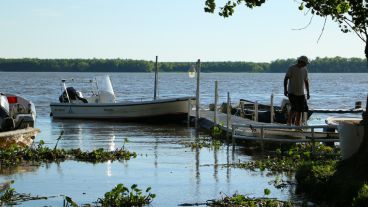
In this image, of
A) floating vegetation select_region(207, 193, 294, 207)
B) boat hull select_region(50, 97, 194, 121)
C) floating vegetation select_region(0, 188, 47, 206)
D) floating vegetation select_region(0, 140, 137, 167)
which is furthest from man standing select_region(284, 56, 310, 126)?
boat hull select_region(50, 97, 194, 121)

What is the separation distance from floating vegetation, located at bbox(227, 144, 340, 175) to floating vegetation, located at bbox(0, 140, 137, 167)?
110 inches

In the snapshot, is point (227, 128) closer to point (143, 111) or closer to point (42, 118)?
point (143, 111)

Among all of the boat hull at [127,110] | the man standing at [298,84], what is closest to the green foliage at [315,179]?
the man standing at [298,84]

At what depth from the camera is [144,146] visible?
67.7 ft

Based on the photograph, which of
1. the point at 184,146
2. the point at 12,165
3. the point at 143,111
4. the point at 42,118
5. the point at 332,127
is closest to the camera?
the point at 12,165

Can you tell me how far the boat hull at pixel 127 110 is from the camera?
3079cm

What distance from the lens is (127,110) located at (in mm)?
32000

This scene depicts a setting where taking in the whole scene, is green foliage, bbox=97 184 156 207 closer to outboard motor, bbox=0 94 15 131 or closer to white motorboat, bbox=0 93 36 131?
outboard motor, bbox=0 94 15 131

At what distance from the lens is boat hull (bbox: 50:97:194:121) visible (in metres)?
30.8

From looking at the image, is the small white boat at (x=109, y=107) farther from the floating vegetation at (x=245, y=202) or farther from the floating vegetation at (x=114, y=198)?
the floating vegetation at (x=245, y=202)

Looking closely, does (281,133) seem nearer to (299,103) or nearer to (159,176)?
(299,103)

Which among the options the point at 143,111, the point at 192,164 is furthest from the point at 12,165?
the point at 143,111

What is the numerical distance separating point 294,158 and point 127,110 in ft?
54.7

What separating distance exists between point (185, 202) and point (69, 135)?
14.1 m
